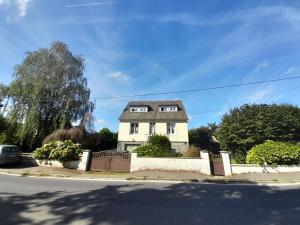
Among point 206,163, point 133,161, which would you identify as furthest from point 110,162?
point 206,163

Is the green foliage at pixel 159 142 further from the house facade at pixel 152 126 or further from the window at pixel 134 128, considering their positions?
the window at pixel 134 128

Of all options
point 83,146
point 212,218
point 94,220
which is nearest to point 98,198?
point 94,220

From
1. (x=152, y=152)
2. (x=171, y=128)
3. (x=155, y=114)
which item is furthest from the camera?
(x=155, y=114)

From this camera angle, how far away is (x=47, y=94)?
22.2 meters

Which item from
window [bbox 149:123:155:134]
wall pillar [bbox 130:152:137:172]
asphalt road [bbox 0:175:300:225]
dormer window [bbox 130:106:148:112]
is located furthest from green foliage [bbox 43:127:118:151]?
asphalt road [bbox 0:175:300:225]

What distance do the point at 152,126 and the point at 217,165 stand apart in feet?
41.2

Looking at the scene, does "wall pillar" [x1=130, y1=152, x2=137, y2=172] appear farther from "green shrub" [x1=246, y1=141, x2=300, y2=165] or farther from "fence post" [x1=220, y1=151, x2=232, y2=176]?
"green shrub" [x1=246, y1=141, x2=300, y2=165]

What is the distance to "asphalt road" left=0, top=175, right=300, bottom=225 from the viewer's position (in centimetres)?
502

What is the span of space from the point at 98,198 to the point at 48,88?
18242 millimetres

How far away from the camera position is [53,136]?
61.6ft

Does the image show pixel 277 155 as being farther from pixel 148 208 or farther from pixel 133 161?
pixel 148 208

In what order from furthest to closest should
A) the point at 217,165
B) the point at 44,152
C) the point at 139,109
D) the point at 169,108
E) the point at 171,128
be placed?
the point at 139,109 → the point at 169,108 → the point at 171,128 → the point at 44,152 → the point at 217,165

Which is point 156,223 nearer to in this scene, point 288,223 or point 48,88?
point 288,223

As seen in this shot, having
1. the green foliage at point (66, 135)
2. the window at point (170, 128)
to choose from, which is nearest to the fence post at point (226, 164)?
the window at point (170, 128)
